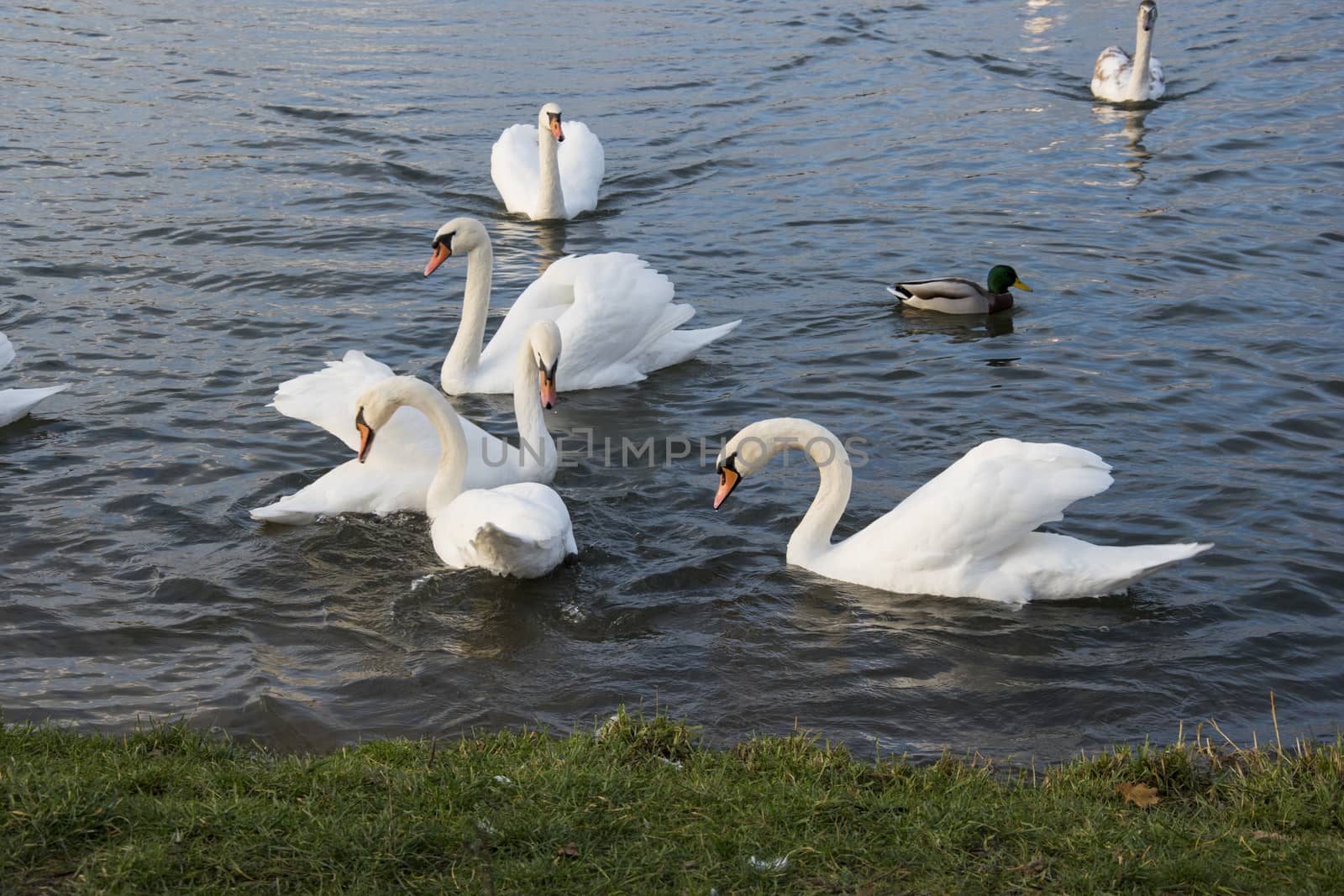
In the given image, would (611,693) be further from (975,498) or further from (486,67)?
(486,67)

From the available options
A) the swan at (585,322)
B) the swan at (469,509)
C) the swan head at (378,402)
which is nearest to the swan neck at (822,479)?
the swan at (469,509)

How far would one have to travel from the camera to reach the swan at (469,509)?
22.3 ft

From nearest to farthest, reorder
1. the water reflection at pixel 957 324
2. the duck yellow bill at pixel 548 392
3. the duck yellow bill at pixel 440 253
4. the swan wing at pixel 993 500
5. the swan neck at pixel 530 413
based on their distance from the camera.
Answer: the swan wing at pixel 993 500
the duck yellow bill at pixel 548 392
the swan neck at pixel 530 413
the duck yellow bill at pixel 440 253
the water reflection at pixel 957 324

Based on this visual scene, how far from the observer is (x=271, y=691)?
6.05 meters

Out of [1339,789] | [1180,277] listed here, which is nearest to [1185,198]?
[1180,277]

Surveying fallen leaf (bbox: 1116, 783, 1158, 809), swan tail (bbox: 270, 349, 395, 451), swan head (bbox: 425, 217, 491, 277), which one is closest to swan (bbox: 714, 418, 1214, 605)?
fallen leaf (bbox: 1116, 783, 1158, 809)

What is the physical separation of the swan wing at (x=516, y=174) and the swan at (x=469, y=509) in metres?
6.30

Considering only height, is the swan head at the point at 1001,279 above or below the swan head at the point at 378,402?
below

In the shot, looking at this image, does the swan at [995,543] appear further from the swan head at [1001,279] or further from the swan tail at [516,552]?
the swan head at [1001,279]

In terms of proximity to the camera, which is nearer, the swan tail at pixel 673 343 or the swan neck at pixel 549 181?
the swan tail at pixel 673 343

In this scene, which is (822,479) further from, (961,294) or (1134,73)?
(1134,73)

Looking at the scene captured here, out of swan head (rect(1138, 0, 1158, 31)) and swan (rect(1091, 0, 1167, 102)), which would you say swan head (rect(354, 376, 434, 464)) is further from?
swan head (rect(1138, 0, 1158, 31))

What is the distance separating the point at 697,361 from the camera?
1068 centimetres

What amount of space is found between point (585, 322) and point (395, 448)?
7.14 ft
